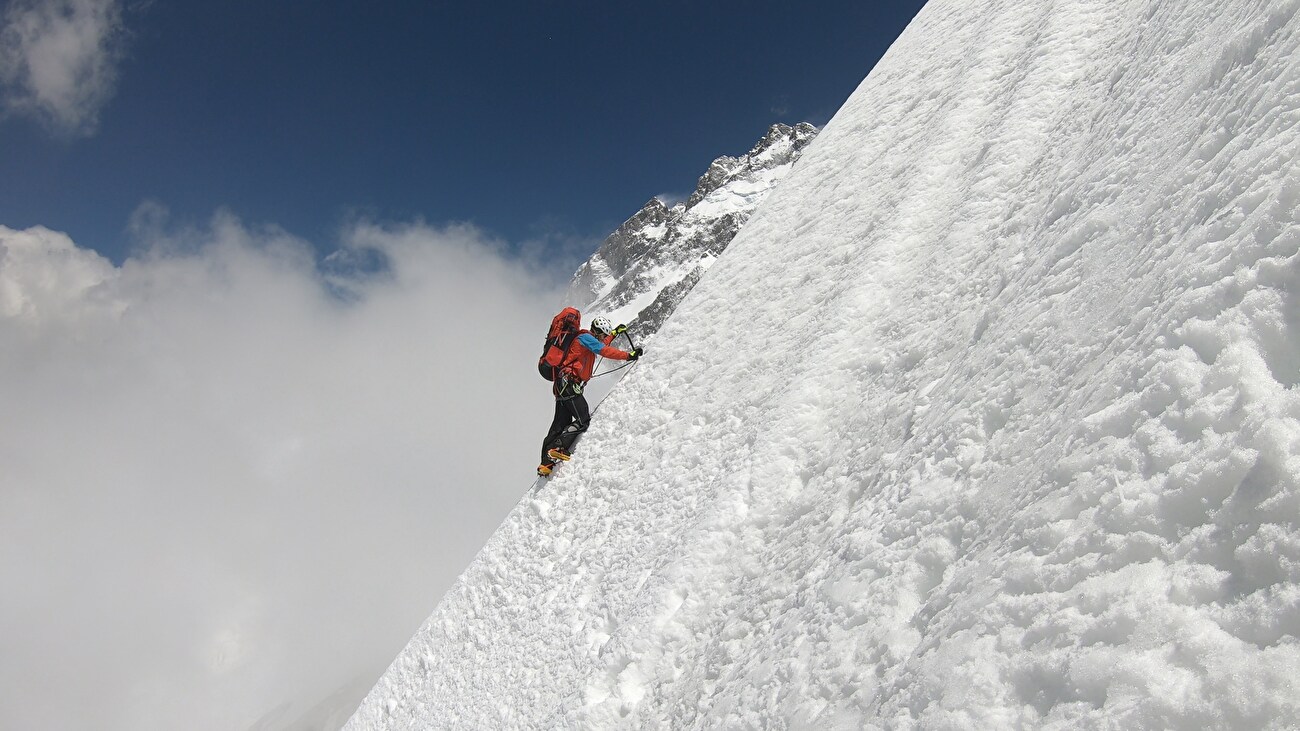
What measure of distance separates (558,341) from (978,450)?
6.45 metres

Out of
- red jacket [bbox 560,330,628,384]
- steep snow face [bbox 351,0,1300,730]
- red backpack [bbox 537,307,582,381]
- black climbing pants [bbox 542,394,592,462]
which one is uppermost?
red backpack [bbox 537,307,582,381]

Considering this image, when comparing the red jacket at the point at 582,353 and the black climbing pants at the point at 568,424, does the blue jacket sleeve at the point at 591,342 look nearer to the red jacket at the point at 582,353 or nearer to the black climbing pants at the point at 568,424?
the red jacket at the point at 582,353

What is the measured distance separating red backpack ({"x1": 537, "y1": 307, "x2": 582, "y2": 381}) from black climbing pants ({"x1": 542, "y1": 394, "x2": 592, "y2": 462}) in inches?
18.1

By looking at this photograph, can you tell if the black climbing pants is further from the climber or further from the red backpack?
the red backpack

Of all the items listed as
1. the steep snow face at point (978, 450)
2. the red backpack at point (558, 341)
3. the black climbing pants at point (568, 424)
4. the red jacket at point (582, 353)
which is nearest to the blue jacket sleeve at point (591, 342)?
the red jacket at point (582, 353)

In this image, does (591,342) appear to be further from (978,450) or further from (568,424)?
(978,450)

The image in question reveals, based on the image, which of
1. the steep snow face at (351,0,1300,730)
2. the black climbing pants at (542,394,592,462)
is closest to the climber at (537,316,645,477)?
the black climbing pants at (542,394,592,462)

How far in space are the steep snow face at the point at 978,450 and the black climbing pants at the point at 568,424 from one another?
22.4 inches

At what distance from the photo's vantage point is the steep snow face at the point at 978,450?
175cm

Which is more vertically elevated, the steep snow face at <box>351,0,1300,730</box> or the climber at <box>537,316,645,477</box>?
the climber at <box>537,316,645,477</box>

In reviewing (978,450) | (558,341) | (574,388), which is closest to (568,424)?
(574,388)

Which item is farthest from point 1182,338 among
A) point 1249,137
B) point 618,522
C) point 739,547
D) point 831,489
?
point 618,522

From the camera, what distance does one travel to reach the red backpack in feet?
28.3

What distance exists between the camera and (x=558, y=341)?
872 cm
